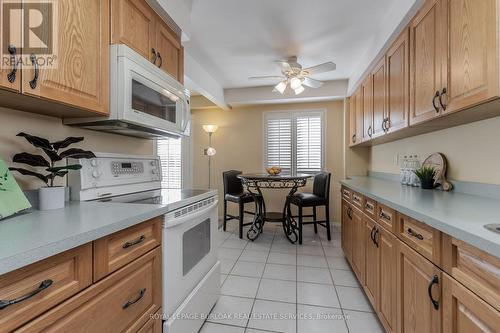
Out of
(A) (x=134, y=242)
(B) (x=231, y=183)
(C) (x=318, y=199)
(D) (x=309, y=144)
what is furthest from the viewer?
(D) (x=309, y=144)

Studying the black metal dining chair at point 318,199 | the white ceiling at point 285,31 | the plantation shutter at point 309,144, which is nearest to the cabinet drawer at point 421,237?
the white ceiling at point 285,31

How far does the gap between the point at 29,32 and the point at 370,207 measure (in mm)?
2112

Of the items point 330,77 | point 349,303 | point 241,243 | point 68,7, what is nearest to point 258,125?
point 330,77

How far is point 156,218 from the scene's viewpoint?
3.77 ft

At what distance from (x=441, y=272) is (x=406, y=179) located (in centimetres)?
150

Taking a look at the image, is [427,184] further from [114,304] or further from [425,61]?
[114,304]

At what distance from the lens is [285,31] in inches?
90.6

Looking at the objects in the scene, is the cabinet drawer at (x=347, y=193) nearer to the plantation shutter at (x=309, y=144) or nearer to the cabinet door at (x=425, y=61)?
the cabinet door at (x=425, y=61)

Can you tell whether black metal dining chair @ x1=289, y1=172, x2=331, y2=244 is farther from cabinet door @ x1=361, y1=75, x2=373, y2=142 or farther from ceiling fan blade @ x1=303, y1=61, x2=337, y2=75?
ceiling fan blade @ x1=303, y1=61, x2=337, y2=75

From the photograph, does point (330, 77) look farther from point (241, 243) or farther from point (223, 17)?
point (241, 243)

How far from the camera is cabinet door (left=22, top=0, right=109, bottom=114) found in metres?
0.98

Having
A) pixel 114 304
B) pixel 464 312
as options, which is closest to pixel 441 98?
pixel 464 312

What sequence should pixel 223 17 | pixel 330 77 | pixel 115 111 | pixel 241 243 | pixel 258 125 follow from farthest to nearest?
pixel 258 125, pixel 330 77, pixel 241 243, pixel 223 17, pixel 115 111

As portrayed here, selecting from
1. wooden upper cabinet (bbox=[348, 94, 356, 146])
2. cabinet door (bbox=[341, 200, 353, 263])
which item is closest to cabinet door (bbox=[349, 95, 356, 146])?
wooden upper cabinet (bbox=[348, 94, 356, 146])
